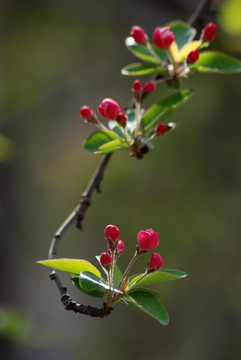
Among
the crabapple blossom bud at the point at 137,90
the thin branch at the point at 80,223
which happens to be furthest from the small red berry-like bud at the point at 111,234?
the crabapple blossom bud at the point at 137,90

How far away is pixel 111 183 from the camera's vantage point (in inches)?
153

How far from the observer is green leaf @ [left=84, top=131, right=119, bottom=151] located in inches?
39.7

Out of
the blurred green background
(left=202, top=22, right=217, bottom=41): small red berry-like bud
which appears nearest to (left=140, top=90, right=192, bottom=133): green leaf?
(left=202, top=22, right=217, bottom=41): small red berry-like bud

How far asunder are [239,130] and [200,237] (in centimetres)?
76

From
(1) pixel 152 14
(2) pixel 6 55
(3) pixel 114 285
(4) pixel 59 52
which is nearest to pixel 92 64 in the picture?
(4) pixel 59 52

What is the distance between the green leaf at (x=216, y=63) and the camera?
109 cm

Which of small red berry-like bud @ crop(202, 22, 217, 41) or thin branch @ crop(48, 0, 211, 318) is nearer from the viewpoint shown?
thin branch @ crop(48, 0, 211, 318)

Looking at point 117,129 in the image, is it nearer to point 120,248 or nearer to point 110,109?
point 110,109

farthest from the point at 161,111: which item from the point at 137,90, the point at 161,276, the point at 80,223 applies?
the point at 161,276

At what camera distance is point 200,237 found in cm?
351

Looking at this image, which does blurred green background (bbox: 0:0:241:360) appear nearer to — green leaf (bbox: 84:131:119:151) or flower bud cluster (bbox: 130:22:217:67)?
flower bud cluster (bbox: 130:22:217:67)

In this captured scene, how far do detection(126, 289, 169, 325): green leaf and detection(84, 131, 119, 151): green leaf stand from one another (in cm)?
33

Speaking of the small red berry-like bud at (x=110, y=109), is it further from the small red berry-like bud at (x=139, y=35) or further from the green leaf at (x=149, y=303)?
the green leaf at (x=149, y=303)

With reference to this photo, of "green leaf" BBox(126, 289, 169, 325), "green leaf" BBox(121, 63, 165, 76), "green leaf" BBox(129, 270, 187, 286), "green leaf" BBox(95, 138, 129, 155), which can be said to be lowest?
"green leaf" BBox(126, 289, 169, 325)
